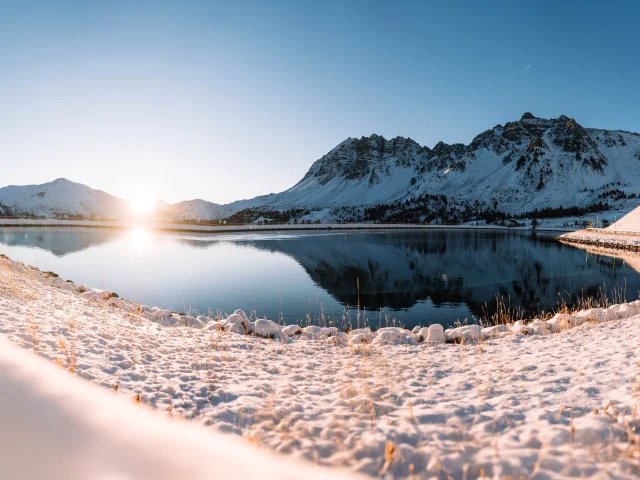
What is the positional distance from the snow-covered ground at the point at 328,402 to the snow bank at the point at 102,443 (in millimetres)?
21

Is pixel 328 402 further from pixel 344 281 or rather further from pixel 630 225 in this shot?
pixel 630 225

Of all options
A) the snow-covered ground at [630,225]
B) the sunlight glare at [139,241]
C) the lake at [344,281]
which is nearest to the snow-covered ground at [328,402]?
the lake at [344,281]

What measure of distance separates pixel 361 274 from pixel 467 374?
22411 mm

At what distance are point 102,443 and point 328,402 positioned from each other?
333 centimetres

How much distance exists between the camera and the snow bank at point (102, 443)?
366 centimetres

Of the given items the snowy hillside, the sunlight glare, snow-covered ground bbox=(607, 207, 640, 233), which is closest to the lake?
the sunlight glare

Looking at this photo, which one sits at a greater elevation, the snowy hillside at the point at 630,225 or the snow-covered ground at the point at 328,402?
the snowy hillside at the point at 630,225

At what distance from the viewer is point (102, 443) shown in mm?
4051

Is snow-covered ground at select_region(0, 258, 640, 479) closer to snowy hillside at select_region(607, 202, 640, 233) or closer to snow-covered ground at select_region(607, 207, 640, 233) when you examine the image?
snow-covered ground at select_region(607, 207, 640, 233)

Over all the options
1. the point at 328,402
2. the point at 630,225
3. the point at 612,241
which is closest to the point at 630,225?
the point at 630,225

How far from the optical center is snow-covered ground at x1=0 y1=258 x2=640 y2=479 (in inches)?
159

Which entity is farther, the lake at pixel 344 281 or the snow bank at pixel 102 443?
the lake at pixel 344 281

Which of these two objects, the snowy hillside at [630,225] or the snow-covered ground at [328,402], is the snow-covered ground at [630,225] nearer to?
the snowy hillside at [630,225]

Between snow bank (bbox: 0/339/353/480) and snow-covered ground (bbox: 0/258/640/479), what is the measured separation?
0.07 feet
